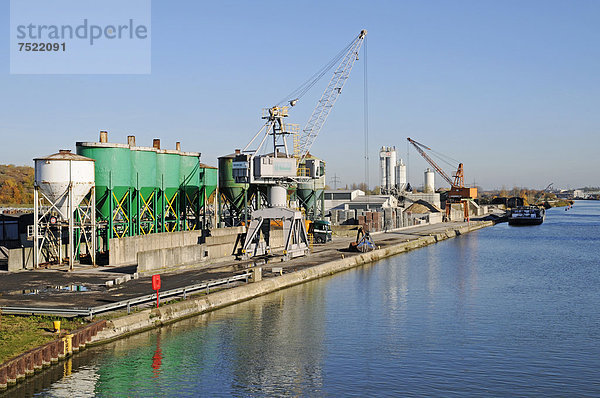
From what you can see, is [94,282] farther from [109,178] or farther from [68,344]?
[68,344]

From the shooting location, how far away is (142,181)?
6384cm

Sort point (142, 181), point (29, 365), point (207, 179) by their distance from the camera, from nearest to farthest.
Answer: point (29, 365) < point (142, 181) < point (207, 179)

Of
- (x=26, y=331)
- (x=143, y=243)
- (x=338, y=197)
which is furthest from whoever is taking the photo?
(x=338, y=197)

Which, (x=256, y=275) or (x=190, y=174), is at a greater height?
(x=190, y=174)

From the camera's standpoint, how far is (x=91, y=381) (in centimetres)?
2759

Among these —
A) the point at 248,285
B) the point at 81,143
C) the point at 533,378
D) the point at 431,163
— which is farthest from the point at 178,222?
the point at 431,163

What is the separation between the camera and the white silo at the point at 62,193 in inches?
2119

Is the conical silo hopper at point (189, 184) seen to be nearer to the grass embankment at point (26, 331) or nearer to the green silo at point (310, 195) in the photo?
the green silo at point (310, 195)

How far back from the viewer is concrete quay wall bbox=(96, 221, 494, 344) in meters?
33.9

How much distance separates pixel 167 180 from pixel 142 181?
5238mm

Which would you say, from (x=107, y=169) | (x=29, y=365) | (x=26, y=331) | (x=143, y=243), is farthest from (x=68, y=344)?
(x=107, y=169)

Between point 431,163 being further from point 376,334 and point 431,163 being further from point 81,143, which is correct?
point 376,334

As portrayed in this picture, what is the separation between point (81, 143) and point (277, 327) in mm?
30531

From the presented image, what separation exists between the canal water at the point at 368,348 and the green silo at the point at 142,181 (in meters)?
20.2
